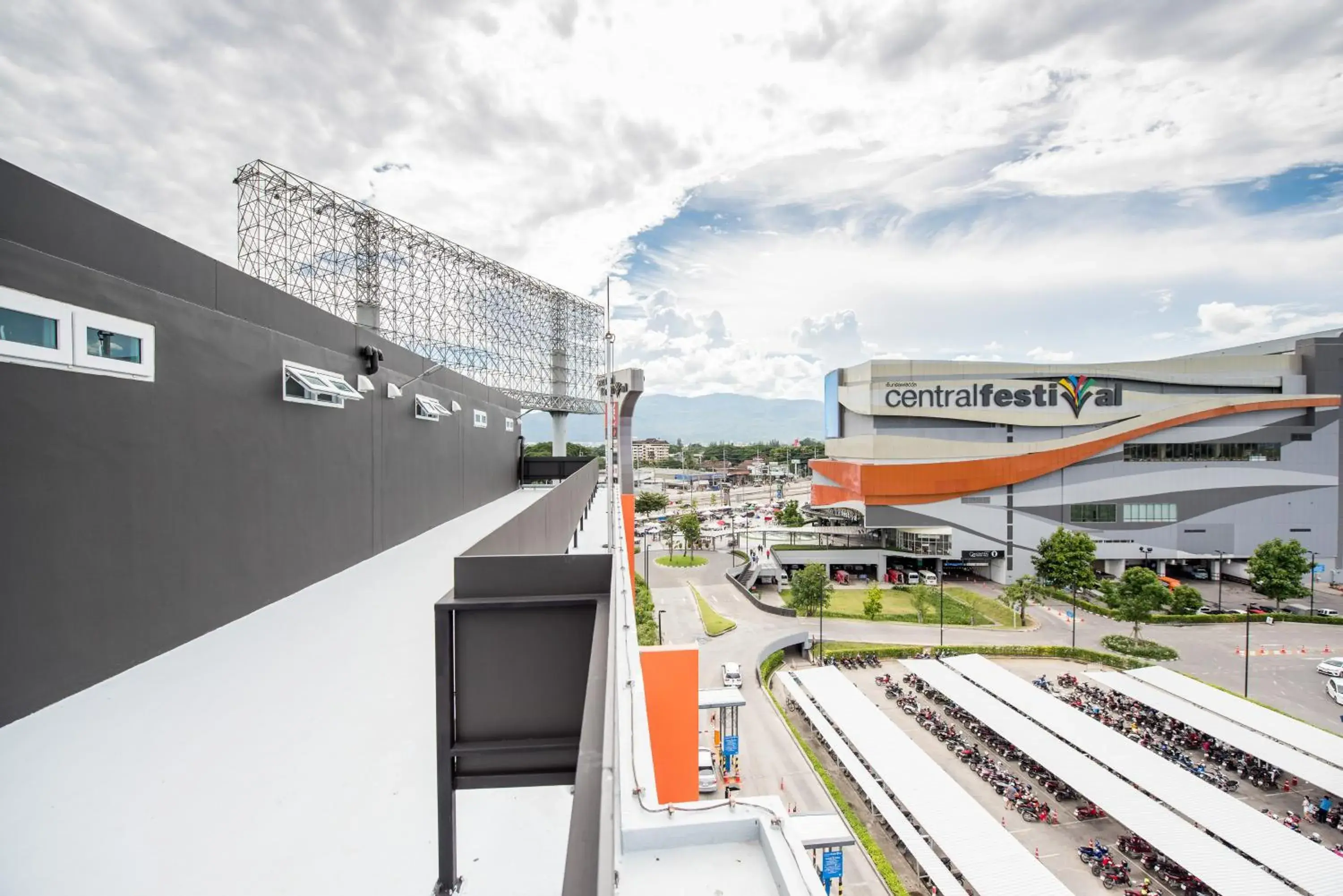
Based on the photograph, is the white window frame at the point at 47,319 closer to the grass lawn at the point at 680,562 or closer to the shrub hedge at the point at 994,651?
the shrub hedge at the point at 994,651

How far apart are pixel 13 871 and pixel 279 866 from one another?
787 mm

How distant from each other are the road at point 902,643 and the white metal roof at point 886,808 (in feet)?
2.54

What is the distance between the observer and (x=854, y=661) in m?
20.0

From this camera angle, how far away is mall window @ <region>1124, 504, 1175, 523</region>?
105 feet

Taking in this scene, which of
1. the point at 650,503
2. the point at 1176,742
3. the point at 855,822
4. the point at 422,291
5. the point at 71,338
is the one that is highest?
the point at 422,291

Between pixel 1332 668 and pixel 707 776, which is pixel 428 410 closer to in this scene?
pixel 707 776

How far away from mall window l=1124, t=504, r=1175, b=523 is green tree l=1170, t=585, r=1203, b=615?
25.2 ft

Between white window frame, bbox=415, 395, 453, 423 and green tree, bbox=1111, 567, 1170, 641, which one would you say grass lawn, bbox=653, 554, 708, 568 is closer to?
green tree, bbox=1111, 567, 1170, 641

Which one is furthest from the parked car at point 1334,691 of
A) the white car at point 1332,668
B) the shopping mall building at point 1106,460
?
the shopping mall building at point 1106,460

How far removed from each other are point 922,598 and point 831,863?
18.5 meters

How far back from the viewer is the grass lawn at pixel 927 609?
80.8 ft

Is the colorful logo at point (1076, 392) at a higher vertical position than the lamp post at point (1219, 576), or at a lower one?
higher

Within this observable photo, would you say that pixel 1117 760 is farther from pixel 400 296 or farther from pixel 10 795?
pixel 400 296

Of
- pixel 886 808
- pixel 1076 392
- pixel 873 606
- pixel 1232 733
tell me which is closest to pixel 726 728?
pixel 886 808
